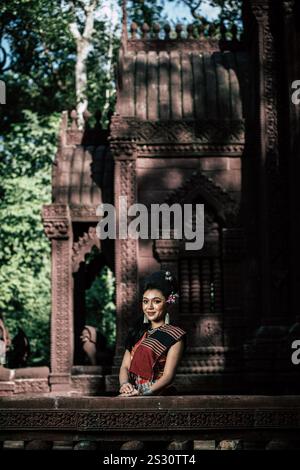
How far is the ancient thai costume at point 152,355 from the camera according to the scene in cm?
618

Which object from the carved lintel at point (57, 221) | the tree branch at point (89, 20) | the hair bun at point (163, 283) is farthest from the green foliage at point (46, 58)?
the hair bun at point (163, 283)

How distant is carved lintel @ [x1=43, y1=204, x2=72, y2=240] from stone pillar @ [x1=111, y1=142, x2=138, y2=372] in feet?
4.08

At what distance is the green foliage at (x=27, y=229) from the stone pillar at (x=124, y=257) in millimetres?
13384

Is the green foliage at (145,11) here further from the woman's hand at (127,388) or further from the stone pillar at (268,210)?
the woman's hand at (127,388)

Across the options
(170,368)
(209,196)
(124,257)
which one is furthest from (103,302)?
(170,368)

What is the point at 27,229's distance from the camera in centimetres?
3012

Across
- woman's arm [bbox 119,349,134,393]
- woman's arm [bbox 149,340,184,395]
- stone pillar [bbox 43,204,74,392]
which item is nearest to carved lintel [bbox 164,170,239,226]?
stone pillar [bbox 43,204,74,392]

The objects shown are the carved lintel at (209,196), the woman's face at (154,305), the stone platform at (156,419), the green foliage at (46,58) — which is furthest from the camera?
the green foliage at (46,58)

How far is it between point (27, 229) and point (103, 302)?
451cm

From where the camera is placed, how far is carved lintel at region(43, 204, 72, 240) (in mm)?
17391

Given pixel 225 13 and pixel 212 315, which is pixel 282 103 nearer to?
pixel 212 315

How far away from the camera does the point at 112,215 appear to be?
56.9 ft

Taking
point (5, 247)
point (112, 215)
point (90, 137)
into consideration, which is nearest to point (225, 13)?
point (5, 247)

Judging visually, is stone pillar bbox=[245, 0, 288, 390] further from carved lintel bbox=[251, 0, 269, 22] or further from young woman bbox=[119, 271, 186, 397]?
young woman bbox=[119, 271, 186, 397]
